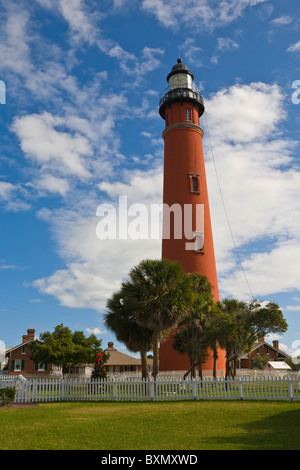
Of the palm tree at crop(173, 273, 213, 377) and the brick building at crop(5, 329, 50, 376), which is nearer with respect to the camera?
the palm tree at crop(173, 273, 213, 377)

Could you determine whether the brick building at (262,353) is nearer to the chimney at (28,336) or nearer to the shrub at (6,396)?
the chimney at (28,336)

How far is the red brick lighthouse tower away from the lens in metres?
32.5

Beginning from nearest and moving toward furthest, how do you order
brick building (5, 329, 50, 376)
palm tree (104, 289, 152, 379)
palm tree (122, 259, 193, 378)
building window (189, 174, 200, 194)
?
palm tree (122, 259, 193, 378) < palm tree (104, 289, 152, 379) < building window (189, 174, 200, 194) < brick building (5, 329, 50, 376)

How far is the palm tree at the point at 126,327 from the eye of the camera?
2352 cm

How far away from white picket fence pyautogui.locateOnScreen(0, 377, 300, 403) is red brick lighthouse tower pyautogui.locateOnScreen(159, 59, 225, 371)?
12.5m

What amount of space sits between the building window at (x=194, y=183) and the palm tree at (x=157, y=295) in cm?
1299

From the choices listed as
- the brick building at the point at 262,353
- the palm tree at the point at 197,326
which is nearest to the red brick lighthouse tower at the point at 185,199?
the palm tree at the point at 197,326

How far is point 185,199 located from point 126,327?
13828 mm

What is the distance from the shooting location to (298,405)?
14.8m

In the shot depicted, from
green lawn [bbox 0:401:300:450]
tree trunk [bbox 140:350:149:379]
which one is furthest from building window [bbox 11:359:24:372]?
green lawn [bbox 0:401:300:450]

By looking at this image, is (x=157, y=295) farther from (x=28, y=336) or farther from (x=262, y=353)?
(x=262, y=353)

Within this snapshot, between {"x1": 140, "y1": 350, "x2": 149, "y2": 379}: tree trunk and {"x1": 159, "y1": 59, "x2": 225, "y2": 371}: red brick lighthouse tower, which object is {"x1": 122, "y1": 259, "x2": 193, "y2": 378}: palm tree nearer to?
{"x1": 140, "y1": 350, "x2": 149, "y2": 379}: tree trunk

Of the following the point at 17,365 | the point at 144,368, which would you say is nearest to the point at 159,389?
the point at 144,368
